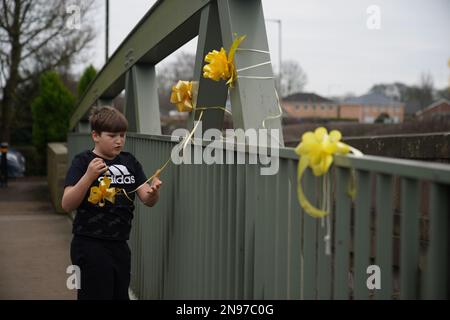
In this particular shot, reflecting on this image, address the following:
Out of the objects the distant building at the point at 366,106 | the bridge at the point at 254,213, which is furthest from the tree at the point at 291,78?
the bridge at the point at 254,213

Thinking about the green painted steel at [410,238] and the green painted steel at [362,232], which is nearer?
the green painted steel at [410,238]

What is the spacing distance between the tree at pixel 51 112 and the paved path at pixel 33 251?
1157 centimetres

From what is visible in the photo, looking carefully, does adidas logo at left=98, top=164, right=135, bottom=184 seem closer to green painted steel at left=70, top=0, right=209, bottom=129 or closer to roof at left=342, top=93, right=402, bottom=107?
green painted steel at left=70, top=0, right=209, bottom=129

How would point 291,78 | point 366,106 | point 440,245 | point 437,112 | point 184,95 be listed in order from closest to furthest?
point 440,245, point 184,95, point 437,112, point 291,78, point 366,106

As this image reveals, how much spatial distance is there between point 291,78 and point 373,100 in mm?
25543

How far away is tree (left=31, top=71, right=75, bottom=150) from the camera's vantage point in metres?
24.8

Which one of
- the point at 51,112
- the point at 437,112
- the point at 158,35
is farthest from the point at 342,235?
the point at 51,112

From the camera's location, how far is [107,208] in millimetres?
3385

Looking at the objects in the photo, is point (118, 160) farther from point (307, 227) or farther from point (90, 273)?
point (307, 227)

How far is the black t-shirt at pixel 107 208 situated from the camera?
3.35m

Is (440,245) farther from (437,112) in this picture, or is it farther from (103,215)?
(437,112)

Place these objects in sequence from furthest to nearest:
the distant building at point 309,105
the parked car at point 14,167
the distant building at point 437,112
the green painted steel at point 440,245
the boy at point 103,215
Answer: the distant building at point 309,105 < the parked car at point 14,167 < the distant building at point 437,112 < the boy at point 103,215 < the green painted steel at point 440,245

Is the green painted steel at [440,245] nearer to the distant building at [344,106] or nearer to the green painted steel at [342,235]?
the green painted steel at [342,235]

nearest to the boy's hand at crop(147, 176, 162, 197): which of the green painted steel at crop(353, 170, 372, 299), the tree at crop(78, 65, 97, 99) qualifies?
the green painted steel at crop(353, 170, 372, 299)
